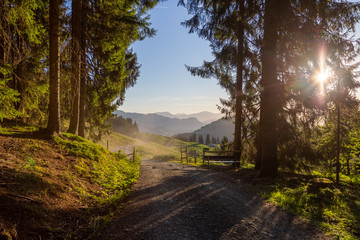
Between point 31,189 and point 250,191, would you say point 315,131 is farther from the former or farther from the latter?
point 31,189

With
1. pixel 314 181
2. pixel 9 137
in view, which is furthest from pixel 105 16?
pixel 314 181

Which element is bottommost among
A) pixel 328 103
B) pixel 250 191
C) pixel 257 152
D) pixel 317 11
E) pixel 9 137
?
pixel 250 191

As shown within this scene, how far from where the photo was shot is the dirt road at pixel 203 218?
364 cm

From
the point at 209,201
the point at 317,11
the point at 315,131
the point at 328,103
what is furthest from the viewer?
the point at 315,131

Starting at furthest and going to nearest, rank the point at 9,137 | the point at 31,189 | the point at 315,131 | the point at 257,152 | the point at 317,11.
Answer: the point at 257,152, the point at 315,131, the point at 317,11, the point at 9,137, the point at 31,189

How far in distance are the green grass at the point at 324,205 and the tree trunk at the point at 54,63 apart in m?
8.92

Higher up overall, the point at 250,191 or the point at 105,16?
the point at 105,16

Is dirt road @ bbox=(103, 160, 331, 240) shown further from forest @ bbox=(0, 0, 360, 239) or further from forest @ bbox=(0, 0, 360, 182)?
forest @ bbox=(0, 0, 360, 182)

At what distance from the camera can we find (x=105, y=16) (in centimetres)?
1035

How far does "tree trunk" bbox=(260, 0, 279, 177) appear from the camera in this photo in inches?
342

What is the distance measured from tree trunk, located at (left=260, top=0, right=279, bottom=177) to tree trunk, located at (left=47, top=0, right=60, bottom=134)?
9.40m

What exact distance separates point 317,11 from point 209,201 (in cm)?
946

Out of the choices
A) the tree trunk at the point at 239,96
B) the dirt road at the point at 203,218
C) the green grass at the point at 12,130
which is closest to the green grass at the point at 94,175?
the dirt road at the point at 203,218

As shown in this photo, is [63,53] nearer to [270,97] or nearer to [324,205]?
[270,97]
